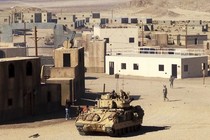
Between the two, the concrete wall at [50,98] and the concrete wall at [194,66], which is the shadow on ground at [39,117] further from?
the concrete wall at [194,66]

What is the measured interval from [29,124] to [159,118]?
25.6 feet

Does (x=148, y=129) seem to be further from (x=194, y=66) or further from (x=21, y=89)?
(x=194, y=66)

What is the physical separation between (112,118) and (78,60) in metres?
16.5

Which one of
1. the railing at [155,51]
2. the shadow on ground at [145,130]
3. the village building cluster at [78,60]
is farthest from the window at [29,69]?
the railing at [155,51]

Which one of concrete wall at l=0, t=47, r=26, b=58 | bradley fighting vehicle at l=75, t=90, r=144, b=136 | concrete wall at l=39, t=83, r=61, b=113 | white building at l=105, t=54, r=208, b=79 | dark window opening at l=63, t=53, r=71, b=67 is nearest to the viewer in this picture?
bradley fighting vehicle at l=75, t=90, r=144, b=136

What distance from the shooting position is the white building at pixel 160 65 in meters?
64.9

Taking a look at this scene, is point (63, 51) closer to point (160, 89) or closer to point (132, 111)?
point (160, 89)

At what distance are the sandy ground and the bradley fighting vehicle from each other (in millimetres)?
499

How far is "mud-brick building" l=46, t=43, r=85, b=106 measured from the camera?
45.8 m

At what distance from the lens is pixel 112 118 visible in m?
34.2

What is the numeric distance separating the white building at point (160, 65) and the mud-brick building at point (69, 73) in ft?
51.5

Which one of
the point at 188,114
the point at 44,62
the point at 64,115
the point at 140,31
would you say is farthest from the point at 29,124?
the point at 140,31

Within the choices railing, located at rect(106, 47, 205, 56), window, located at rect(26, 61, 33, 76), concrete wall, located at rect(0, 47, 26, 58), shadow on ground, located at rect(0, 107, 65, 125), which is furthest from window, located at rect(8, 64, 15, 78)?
railing, located at rect(106, 47, 205, 56)

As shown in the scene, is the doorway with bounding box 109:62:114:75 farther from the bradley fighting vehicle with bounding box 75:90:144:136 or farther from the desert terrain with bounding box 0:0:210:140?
the bradley fighting vehicle with bounding box 75:90:144:136
